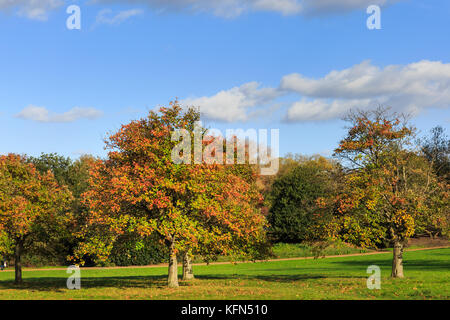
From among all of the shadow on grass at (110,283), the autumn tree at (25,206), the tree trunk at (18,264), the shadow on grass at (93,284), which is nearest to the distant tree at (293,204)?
the shadow on grass at (110,283)

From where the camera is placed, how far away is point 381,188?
26.9 m

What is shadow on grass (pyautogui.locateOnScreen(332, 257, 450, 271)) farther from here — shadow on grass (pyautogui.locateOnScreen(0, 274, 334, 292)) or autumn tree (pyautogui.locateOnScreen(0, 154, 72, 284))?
autumn tree (pyautogui.locateOnScreen(0, 154, 72, 284))

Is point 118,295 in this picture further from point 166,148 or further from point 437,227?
point 437,227

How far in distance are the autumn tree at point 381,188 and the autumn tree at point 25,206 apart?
1730cm

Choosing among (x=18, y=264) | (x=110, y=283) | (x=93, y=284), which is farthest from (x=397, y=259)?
(x=18, y=264)

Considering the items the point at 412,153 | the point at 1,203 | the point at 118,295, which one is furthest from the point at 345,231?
the point at 1,203

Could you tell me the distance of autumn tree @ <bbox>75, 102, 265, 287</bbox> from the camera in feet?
74.0

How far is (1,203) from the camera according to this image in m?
27.3

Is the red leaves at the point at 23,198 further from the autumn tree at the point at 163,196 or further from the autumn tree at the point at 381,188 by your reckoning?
the autumn tree at the point at 381,188

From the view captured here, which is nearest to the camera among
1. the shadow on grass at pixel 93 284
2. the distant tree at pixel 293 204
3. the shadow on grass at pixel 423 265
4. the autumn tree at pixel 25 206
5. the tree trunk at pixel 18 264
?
the shadow on grass at pixel 93 284

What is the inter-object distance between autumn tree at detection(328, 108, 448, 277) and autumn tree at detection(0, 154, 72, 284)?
17295mm

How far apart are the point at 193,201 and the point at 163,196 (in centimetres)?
149

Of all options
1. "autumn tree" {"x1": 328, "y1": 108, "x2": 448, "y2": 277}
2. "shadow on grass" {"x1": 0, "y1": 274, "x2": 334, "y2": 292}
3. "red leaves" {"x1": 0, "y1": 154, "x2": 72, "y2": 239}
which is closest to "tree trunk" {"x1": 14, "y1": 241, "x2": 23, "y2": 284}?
"shadow on grass" {"x1": 0, "y1": 274, "x2": 334, "y2": 292}

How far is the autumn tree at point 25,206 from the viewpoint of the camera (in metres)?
27.9
